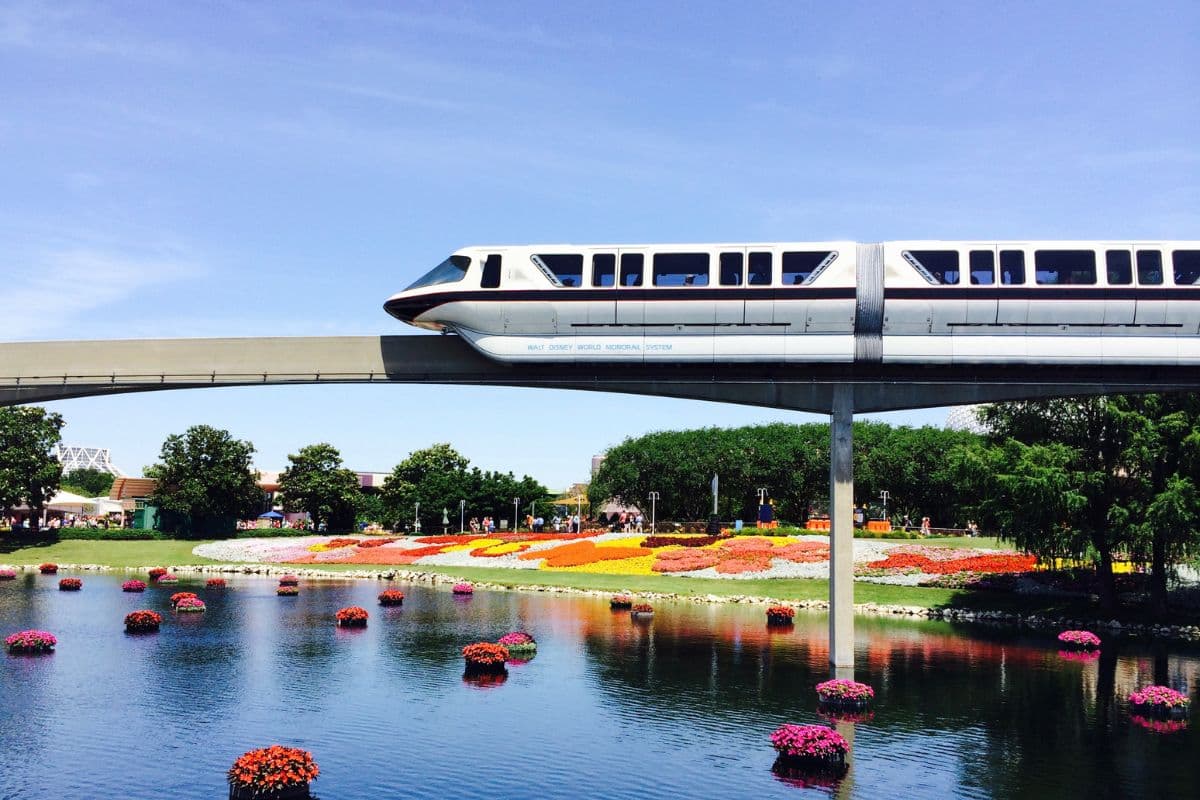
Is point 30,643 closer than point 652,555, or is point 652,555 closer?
point 30,643

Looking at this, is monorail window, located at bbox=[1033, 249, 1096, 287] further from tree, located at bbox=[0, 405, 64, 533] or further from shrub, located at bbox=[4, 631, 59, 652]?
tree, located at bbox=[0, 405, 64, 533]

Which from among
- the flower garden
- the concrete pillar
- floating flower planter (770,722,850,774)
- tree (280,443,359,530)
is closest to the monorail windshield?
the concrete pillar

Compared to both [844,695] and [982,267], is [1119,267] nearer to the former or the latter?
[982,267]

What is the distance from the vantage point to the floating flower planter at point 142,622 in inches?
1773

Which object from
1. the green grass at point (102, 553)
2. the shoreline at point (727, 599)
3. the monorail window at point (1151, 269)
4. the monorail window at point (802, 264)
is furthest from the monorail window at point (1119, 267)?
the green grass at point (102, 553)

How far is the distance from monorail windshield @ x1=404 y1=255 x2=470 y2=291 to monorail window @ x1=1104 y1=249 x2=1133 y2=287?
21.3 meters

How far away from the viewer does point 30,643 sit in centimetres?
3938

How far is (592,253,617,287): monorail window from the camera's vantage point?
34219mm

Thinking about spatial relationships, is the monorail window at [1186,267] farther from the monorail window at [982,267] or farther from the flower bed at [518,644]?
the flower bed at [518,644]

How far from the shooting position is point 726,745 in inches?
1088

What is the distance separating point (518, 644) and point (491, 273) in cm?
1572

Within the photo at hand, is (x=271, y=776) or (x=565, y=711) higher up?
(x=271, y=776)

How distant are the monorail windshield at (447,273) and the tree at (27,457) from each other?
242 feet

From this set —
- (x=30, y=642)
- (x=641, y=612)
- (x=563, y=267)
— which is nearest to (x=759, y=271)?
(x=563, y=267)
